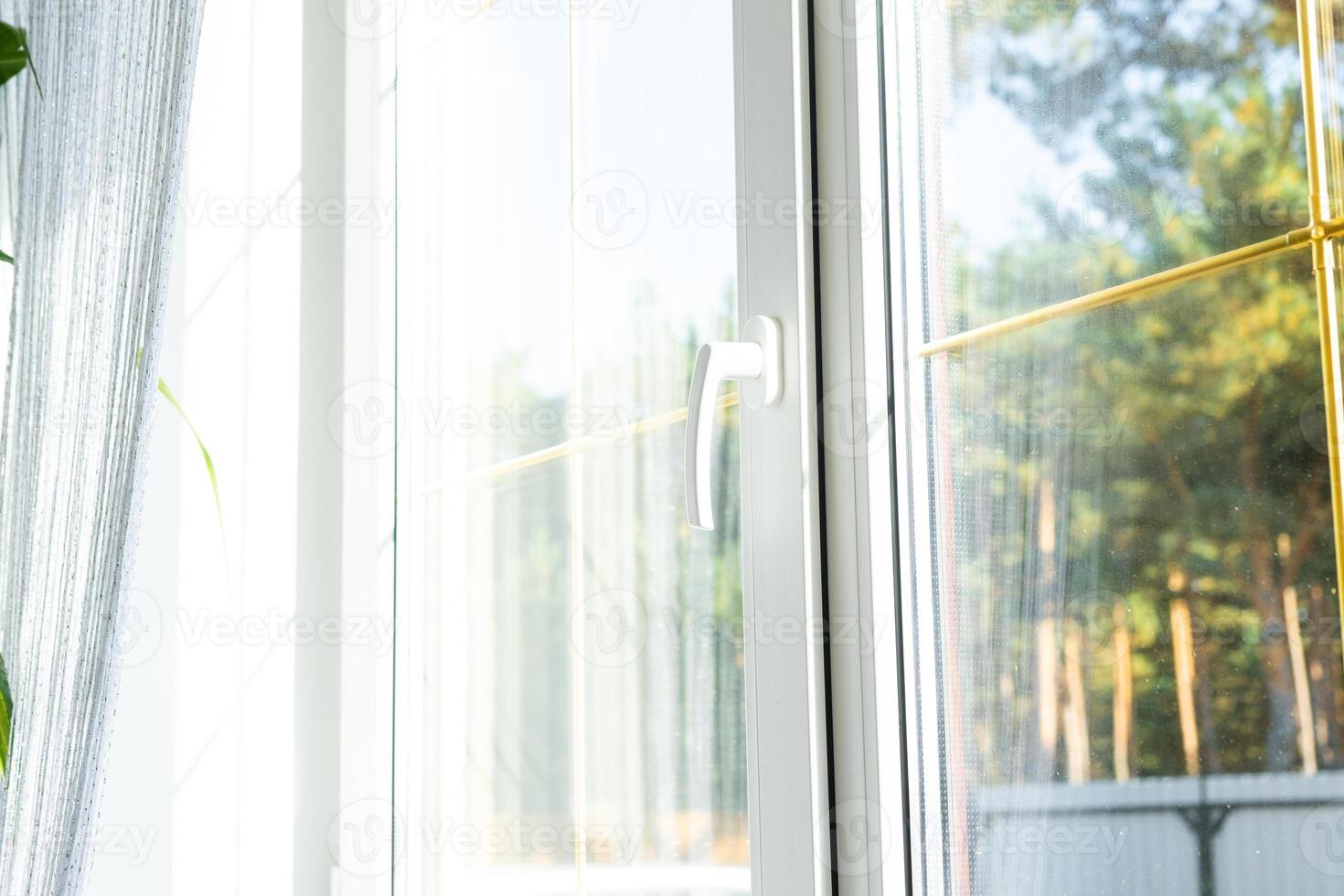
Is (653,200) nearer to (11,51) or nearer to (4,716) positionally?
(11,51)

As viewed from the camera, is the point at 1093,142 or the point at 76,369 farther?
the point at 76,369

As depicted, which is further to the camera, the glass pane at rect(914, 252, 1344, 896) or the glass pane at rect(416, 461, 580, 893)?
the glass pane at rect(416, 461, 580, 893)

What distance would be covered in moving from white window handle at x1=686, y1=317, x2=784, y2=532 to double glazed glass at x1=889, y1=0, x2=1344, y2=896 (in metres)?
0.12

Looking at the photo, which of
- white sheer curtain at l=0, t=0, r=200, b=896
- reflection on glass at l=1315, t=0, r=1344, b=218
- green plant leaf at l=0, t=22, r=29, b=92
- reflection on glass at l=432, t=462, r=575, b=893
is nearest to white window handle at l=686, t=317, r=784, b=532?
reflection on glass at l=432, t=462, r=575, b=893

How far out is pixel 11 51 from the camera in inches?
43.7

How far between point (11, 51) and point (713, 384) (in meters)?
0.71

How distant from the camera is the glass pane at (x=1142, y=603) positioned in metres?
0.67

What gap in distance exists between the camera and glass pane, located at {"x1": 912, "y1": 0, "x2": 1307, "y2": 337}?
701mm

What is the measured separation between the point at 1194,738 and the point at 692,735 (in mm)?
491

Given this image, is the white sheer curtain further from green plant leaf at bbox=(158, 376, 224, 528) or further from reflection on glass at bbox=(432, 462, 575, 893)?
reflection on glass at bbox=(432, 462, 575, 893)

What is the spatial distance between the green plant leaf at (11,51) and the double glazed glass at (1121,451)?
2.59 feet

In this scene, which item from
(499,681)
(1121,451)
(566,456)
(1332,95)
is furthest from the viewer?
(499,681)

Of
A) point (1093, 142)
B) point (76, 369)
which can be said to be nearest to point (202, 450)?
point (76, 369)

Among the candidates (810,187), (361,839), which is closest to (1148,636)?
(810,187)
